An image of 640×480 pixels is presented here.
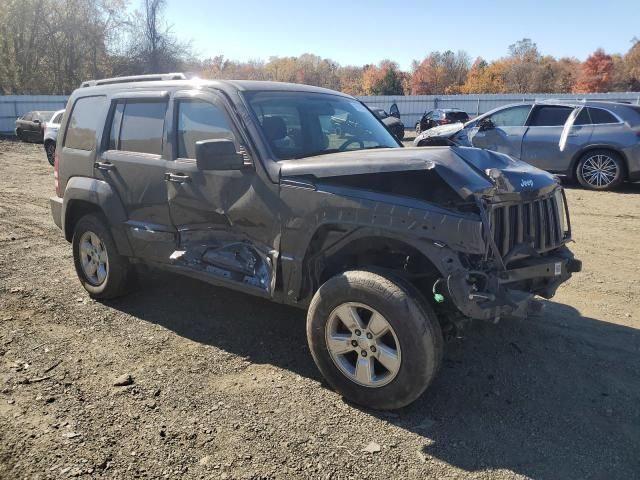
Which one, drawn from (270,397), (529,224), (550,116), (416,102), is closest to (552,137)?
(550,116)

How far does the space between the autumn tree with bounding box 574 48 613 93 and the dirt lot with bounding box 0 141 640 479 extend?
3052 inches

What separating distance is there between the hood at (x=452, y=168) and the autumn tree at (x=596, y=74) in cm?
7770

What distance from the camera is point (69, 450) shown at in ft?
9.64

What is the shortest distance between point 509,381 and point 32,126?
23.8 metres

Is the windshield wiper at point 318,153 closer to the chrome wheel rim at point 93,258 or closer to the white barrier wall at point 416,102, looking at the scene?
the chrome wheel rim at point 93,258

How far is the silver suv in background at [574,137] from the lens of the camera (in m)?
10.2

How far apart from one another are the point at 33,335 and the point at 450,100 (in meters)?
31.3

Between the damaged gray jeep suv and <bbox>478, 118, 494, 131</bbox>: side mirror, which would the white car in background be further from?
the damaged gray jeep suv

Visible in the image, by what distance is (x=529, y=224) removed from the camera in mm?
3506

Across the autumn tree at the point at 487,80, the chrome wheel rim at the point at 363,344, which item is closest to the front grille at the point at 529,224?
the chrome wheel rim at the point at 363,344

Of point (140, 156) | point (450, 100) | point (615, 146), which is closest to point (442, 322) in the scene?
point (140, 156)

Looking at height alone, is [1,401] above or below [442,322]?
below

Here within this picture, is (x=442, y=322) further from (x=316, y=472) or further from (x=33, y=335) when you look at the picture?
(x=33, y=335)

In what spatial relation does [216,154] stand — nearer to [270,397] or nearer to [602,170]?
[270,397]
